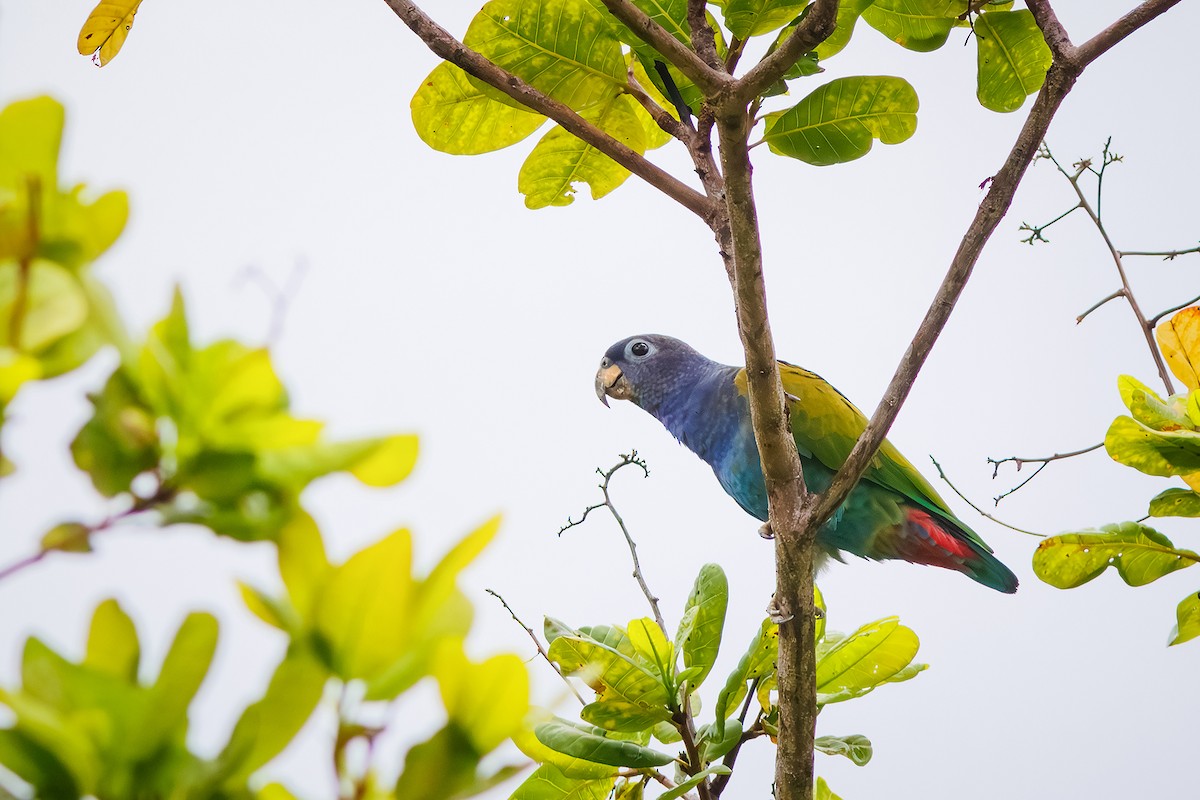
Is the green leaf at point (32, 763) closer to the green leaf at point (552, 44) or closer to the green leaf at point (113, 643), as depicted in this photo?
the green leaf at point (113, 643)

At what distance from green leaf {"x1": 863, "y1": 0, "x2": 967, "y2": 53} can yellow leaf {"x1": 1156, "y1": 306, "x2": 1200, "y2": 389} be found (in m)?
0.38

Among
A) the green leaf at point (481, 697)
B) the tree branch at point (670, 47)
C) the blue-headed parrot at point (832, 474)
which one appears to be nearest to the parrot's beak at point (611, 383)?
the blue-headed parrot at point (832, 474)

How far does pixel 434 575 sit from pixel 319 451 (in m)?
0.04

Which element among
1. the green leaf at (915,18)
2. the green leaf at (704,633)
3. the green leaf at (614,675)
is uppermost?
the green leaf at (915,18)

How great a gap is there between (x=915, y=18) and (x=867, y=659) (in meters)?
0.64

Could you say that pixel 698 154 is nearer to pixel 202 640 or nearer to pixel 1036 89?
pixel 1036 89

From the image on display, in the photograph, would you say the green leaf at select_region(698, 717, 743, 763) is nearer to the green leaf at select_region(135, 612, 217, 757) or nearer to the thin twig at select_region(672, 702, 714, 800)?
the thin twig at select_region(672, 702, 714, 800)

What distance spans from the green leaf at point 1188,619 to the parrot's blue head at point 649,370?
103cm

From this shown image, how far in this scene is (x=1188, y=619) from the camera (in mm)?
982

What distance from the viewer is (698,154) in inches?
35.2

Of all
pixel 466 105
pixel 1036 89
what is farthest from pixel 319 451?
pixel 1036 89

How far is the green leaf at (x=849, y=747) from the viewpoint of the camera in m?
0.98

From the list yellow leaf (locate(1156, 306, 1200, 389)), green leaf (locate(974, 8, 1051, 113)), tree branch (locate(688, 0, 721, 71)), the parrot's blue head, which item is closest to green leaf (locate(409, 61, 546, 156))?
tree branch (locate(688, 0, 721, 71))

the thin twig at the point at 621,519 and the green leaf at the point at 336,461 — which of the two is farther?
the thin twig at the point at 621,519
